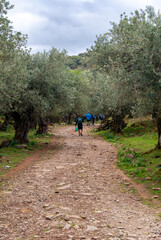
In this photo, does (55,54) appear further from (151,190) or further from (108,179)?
(151,190)

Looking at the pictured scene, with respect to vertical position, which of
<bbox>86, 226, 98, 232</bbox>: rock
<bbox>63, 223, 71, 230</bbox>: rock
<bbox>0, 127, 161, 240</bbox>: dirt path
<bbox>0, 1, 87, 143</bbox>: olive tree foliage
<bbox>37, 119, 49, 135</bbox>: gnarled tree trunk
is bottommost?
<bbox>0, 127, 161, 240</bbox>: dirt path

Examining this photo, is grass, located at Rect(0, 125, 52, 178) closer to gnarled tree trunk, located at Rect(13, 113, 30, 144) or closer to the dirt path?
gnarled tree trunk, located at Rect(13, 113, 30, 144)

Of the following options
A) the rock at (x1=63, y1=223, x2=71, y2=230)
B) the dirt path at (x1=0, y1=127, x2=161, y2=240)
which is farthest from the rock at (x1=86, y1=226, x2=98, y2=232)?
the rock at (x1=63, y1=223, x2=71, y2=230)

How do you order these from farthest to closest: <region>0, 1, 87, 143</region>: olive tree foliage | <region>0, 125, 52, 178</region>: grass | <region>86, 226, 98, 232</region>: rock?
1. <region>0, 1, 87, 143</region>: olive tree foliage
2. <region>0, 125, 52, 178</region>: grass
3. <region>86, 226, 98, 232</region>: rock

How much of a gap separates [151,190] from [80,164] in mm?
5584

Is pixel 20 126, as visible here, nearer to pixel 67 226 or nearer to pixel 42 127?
pixel 42 127

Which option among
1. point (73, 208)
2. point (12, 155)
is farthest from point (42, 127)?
point (73, 208)

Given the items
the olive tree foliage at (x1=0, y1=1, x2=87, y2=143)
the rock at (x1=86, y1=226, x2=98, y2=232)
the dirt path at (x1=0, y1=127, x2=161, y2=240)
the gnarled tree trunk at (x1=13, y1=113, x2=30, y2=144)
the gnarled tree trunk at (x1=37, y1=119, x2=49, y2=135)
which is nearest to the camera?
the dirt path at (x1=0, y1=127, x2=161, y2=240)

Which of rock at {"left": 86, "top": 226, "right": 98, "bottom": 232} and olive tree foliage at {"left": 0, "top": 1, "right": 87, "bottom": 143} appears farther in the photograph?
olive tree foliage at {"left": 0, "top": 1, "right": 87, "bottom": 143}

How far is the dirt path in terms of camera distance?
585cm

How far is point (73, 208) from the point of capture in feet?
24.8

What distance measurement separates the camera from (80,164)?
14.8m

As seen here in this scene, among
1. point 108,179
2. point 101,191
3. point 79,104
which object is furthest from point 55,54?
point 79,104

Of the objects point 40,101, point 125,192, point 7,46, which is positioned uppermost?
point 7,46
